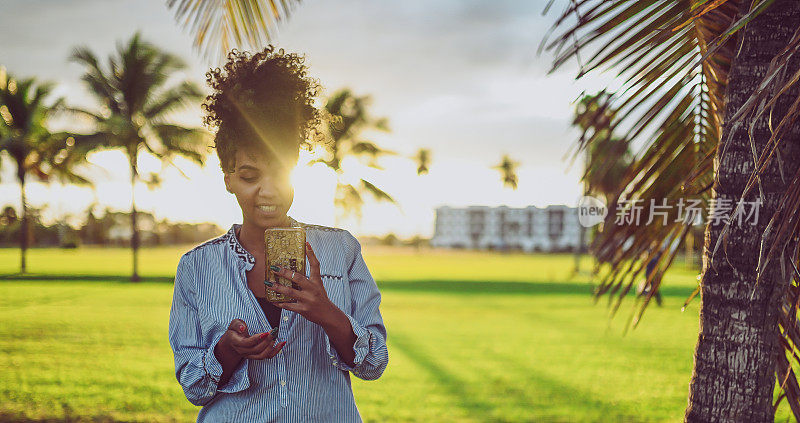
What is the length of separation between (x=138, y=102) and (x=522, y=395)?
2153 cm

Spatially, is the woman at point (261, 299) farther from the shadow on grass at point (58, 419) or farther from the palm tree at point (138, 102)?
the palm tree at point (138, 102)

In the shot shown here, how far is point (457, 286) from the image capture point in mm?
22547

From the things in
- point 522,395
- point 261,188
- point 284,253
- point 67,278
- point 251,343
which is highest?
point 261,188

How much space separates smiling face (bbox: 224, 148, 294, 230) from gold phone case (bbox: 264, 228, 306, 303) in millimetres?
176

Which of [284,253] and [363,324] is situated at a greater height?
[284,253]

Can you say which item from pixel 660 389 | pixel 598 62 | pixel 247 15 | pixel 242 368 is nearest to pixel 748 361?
pixel 598 62

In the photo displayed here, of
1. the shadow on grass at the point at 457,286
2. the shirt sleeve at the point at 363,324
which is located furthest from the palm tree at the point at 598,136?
the shadow on grass at the point at 457,286

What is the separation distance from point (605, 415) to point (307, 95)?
192 inches

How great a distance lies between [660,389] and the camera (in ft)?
22.1

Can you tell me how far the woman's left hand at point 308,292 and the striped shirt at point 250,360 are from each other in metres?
0.15

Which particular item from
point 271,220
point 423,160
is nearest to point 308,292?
point 271,220

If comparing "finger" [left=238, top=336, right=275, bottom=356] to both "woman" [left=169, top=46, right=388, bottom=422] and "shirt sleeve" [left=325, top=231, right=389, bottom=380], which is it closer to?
"woman" [left=169, top=46, right=388, bottom=422]

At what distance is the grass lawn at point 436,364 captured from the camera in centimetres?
561

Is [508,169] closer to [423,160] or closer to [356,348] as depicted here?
[423,160]
